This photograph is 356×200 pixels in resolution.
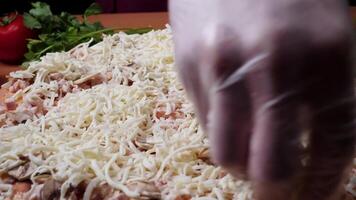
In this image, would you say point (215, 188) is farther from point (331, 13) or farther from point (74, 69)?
point (74, 69)

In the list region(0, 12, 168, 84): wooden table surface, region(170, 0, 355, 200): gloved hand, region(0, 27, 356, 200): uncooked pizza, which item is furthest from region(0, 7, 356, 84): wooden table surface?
region(170, 0, 355, 200): gloved hand

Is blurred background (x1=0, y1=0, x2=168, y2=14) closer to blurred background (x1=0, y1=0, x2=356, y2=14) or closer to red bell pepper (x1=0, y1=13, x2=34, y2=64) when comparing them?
blurred background (x1=0, y1=0, x2=356, y2=14)

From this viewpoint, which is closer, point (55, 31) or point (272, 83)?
point (272, 83)

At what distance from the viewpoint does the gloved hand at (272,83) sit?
1.61 feet

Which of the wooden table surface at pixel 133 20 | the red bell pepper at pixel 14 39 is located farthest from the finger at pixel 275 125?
the wooden table surface at pixel 133 20

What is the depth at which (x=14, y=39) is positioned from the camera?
5.83ft

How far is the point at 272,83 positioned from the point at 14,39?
142 cm

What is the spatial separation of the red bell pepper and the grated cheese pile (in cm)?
41

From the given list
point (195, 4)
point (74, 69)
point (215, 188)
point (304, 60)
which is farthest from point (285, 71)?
point (74, 69)

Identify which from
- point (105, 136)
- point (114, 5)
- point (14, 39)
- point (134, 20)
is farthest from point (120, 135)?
point (114, 5)

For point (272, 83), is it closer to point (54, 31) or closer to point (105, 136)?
point (105, 136)

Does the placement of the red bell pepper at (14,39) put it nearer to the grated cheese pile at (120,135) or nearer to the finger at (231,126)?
the grated cheese pile at (120,135)

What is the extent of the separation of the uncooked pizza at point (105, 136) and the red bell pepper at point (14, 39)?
414 mm

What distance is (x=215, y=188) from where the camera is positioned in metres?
0.90
